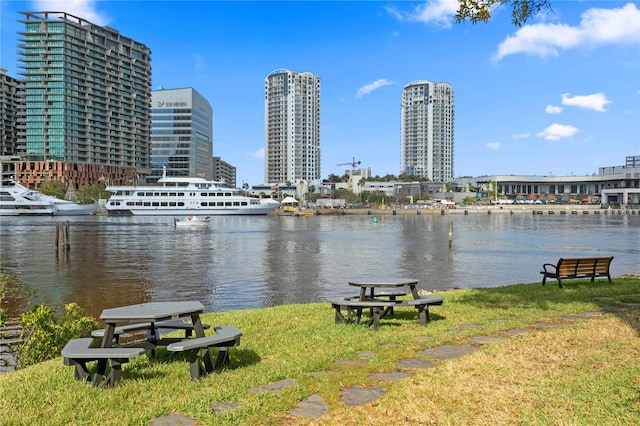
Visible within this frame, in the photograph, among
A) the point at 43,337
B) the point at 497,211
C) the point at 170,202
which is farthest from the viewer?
the point at 497,211

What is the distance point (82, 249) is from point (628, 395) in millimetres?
35219

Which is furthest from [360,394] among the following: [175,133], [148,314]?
[175,133]

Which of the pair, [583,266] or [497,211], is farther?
[497,211]

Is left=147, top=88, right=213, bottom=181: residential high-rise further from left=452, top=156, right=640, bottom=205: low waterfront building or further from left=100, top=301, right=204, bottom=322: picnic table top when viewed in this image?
left=100, top=301, right=204, bottom=322: picnic table top

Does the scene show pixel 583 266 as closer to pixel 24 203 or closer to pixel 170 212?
pixel 170 212

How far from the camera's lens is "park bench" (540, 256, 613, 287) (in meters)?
13.4

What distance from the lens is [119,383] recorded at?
5.35m

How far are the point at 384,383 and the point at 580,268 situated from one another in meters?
10.7

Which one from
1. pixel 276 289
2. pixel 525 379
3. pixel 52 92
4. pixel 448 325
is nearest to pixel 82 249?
pixel 276 289

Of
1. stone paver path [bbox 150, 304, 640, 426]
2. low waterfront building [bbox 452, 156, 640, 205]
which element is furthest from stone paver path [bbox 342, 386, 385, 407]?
low waterfront building [bbox 452, 156, 640, 205]

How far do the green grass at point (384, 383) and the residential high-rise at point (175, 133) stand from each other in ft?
593

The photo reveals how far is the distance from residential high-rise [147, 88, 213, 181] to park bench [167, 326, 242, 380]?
Answer: 181270 millimetres

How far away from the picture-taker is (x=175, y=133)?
185 metres

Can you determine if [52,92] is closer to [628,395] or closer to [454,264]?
[454,264]
